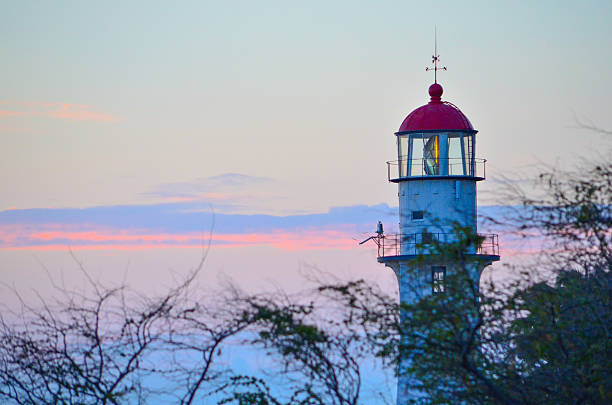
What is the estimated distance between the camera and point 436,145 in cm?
2728

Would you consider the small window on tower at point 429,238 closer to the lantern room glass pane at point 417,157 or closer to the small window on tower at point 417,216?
the small window on tower at point 417,216

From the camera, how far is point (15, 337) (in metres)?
12.0

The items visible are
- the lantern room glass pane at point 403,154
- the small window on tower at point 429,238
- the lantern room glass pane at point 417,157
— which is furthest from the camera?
the lantern room glass pane at point 403,154

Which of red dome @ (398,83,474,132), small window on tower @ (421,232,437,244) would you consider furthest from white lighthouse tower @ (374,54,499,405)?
small window on tower @ (421,232,437,244)

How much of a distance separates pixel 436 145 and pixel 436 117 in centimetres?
74

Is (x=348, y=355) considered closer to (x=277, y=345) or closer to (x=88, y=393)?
(x=277, y=345)

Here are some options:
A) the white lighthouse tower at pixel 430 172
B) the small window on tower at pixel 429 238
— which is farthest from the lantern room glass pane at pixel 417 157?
the small window on tower at pixel 429 238

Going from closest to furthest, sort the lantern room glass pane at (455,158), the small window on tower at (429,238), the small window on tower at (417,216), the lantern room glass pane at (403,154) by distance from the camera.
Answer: the small window on tower at (429,238), the small window on tower at (417,216), the lantern room glass pane at (455,158), the lantern room glass pane at (403,154)

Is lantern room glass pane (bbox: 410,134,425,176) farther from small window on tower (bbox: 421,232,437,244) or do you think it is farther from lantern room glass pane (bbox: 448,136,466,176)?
small window on tower (bbox: 421,232,437,244)

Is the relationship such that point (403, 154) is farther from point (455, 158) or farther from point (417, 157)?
point (455, 158)

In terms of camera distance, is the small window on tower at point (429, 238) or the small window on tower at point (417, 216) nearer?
the small window on tower at point (429, 238)

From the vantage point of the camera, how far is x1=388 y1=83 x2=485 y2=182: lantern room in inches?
1063

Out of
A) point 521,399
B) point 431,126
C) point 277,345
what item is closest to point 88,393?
point 277,345

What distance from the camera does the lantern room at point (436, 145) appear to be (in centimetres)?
2700
